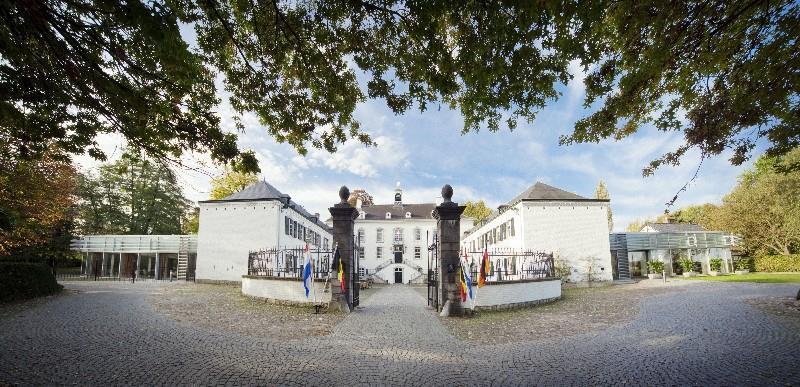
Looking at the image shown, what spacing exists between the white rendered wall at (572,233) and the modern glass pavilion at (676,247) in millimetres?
7221

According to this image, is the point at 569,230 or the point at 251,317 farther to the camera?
the point at 569,230

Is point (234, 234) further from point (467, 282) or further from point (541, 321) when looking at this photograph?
point (541, 321)

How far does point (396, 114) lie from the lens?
5691 mm

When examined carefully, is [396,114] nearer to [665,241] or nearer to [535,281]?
[535,281]

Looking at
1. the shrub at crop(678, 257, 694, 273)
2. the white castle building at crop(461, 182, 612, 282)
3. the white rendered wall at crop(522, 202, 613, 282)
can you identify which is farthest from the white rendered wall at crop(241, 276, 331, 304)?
the shrub at crop(678, 257, 694, 273)

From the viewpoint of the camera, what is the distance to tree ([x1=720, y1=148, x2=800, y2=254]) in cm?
2803

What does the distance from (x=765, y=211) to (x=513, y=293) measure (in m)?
33.4

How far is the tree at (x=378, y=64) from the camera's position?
407 cm

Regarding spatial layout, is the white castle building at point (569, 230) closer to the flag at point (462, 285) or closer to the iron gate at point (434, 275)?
the iron gate at point (434, 275)

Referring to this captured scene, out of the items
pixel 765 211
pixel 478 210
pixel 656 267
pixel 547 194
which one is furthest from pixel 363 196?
pixel 765 211

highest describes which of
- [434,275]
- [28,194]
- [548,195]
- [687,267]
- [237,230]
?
[548,195]

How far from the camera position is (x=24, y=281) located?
44.3 ft

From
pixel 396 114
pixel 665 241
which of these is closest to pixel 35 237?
pixel 396 114

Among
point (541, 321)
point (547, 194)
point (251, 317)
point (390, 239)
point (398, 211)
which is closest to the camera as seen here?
point (541, 321)
